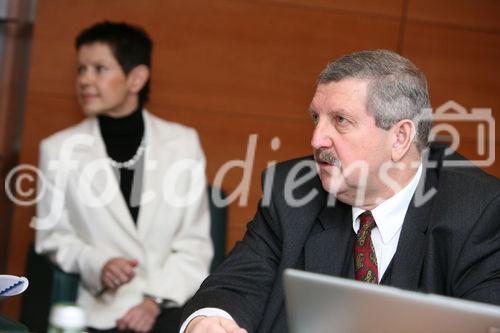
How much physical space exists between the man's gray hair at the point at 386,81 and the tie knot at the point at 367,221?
10.2 inches

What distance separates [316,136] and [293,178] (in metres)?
0.24

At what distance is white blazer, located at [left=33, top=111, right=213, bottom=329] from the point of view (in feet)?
12.2

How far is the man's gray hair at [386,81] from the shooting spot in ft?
7.69

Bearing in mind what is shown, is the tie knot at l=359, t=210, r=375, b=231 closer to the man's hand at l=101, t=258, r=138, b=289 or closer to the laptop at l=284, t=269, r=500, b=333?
the laptop at l=284, t=269, r=500, b=333

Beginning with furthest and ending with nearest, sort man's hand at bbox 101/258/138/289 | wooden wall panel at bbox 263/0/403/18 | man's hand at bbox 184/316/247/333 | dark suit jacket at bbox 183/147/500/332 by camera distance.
→ 1. wooden wall panel at bbox 263/0/403/18
2. man's hand at bbox 101/258/138/289
3. dark suit jacket at bbox 183/147/500/332
4. man's hand at bbox 184/316/247/333

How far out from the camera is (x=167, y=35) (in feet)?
14.8

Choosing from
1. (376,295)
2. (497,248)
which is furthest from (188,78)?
(376,295)

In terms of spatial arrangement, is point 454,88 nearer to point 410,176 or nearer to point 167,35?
point 167,35

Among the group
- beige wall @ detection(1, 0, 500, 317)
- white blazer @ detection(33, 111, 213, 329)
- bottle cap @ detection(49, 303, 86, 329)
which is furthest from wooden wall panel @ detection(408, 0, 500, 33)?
bottle cap @ detection(49, 303, 86, 329)

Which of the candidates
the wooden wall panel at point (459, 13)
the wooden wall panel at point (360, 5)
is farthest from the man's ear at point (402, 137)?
the wooden wall panel at point (459, 13)

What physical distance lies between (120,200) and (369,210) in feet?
5.43

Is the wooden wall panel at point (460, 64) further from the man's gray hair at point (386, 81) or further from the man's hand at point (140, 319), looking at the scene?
the man's gray hair at point (386, 81)

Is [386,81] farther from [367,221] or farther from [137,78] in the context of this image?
[137,78]

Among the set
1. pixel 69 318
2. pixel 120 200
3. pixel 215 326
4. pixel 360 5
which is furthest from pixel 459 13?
pixel 69 318
